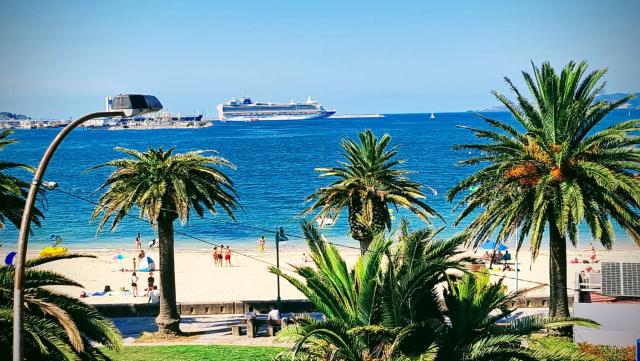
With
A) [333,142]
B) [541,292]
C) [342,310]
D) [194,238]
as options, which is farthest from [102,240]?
[333,142]

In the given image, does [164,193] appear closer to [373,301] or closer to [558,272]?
[373,301]

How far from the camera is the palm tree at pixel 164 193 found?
67.5 feet

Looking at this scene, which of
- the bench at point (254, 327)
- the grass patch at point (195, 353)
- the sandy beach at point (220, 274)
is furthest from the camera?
the sandy beach at point (220, 274)

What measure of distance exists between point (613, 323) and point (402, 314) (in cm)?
872

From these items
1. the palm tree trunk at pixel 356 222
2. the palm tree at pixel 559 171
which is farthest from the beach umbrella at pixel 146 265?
the palm tree at pixel 559 171

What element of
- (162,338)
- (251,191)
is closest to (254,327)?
(162,338)

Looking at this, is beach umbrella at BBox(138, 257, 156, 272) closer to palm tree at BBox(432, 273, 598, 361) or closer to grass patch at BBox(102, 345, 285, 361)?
grass patch at BBox(102, 345, 285, 361)

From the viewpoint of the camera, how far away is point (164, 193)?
20688 mm

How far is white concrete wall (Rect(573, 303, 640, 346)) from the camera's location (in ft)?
59.1

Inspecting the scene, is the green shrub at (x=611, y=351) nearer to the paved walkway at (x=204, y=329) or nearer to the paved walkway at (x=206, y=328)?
the paved walkway at (x=206, y=328)

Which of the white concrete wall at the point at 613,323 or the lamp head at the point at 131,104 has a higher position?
the lamp head at the point at 131,104

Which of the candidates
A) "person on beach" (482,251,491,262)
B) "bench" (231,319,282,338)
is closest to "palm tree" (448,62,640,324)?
"bench" (231,319,282,338)

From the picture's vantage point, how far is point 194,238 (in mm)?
53188

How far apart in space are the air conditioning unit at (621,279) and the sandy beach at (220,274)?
10.7 m
